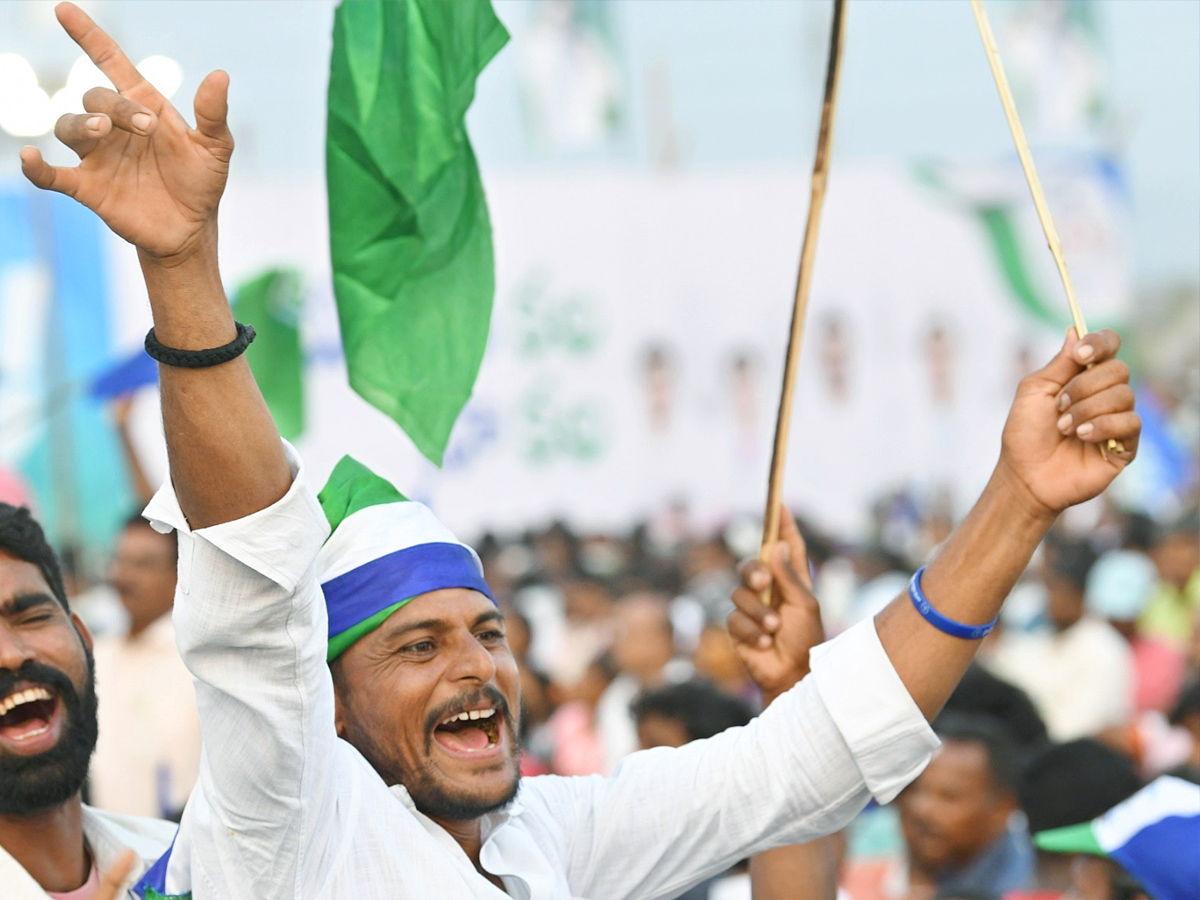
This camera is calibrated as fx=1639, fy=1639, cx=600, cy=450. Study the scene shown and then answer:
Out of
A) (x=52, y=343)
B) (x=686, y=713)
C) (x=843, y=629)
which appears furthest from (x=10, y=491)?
(x=52, y=343)

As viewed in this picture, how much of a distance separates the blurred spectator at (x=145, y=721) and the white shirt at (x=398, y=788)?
2.54 meters

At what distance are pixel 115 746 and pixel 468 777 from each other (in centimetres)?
300

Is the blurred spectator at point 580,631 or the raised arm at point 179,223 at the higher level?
the raised arm at point 179,223

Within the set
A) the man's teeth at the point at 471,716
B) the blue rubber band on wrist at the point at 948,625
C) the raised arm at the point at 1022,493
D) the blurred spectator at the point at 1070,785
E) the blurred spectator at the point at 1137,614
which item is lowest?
the blurred spectator at the point at 1137,614

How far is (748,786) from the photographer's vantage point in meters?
2.63

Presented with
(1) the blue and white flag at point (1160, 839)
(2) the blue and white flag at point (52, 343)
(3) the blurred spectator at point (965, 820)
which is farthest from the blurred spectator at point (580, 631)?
(1) the blue and white flag at point (1160, 839)

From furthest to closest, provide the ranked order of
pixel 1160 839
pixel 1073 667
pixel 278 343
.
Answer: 1. pixel 1073 667
2. pixel 278 343
3. pixel 1160 839

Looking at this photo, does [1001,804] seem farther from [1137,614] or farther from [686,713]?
[1137,614]

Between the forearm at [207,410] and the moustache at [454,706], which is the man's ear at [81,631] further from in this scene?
the forearm at [207,410]

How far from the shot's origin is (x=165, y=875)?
2.47 meters

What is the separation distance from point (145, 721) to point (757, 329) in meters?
9.89

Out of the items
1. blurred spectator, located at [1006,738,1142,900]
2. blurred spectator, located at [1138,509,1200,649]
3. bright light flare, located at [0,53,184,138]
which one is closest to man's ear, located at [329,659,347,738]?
blurred spectator, located at [1006,738,1142,900]

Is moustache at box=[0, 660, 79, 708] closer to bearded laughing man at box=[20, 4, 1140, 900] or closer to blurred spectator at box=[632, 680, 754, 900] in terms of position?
bearded laughing man at box=[20, 4, 1140, 900]

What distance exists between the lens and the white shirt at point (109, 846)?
2588 millimetres
